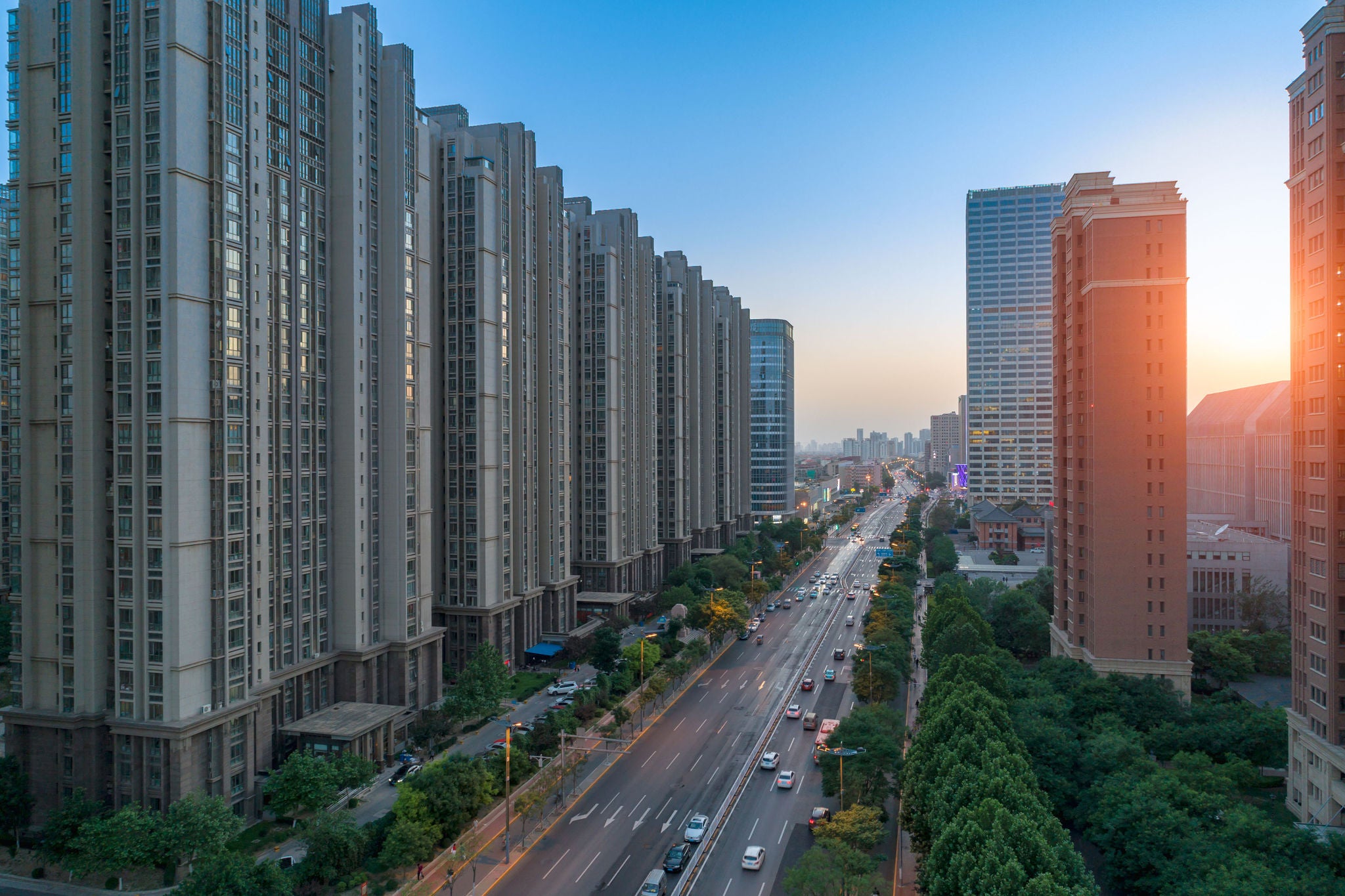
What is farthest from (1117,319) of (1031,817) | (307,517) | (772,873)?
(307,517)

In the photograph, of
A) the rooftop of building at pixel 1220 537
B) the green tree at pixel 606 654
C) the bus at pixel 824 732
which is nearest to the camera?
the bus at pixel 824 732

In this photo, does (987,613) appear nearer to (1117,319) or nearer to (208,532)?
(1117,319)

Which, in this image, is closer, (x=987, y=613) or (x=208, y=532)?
(x=208, y=532)

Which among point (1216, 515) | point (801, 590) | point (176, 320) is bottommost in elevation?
point (801, 590)

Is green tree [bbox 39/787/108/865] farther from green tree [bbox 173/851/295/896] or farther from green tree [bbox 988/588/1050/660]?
green tree [bbox 988/588/1050/660]

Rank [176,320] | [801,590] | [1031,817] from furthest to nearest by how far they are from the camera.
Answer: [801,590]
[176,320]
[1031,817]

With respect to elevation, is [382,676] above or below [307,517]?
below

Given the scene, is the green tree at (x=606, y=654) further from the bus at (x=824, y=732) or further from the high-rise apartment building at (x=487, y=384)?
the bus at (x=824, y=732)

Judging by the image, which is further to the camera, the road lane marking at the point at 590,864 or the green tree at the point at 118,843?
the road lane marking at the point at 590,864

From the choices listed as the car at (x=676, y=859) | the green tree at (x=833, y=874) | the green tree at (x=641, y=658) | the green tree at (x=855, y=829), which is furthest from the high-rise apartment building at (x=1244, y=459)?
the car at (x=676, y=859)
